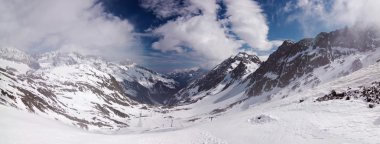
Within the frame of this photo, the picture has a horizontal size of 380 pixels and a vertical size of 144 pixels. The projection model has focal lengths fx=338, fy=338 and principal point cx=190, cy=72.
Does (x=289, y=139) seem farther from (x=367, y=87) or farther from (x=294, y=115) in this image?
(x=367, y=87)

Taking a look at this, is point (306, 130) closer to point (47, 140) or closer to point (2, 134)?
point (47, 140)

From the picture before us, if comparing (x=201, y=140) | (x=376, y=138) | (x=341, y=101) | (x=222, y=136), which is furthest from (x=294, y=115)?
(x=376, y=138)

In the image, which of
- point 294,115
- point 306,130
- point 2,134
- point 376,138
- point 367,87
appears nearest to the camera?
point 376,138

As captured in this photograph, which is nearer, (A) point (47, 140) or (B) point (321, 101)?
(A) point (47, 140)

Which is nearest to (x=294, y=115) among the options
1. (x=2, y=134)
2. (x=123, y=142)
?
(x=123, y=142)

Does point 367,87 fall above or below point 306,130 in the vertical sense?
above

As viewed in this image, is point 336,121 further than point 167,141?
No

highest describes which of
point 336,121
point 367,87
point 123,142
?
point 367,87

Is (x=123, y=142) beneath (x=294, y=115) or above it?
beneath

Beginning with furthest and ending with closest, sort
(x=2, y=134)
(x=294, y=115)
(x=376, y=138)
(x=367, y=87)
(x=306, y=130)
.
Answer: (x=367, y=87), (x=294, y=115), (x=306, y=130), (x=2, y=134), (x=376, y=138)
